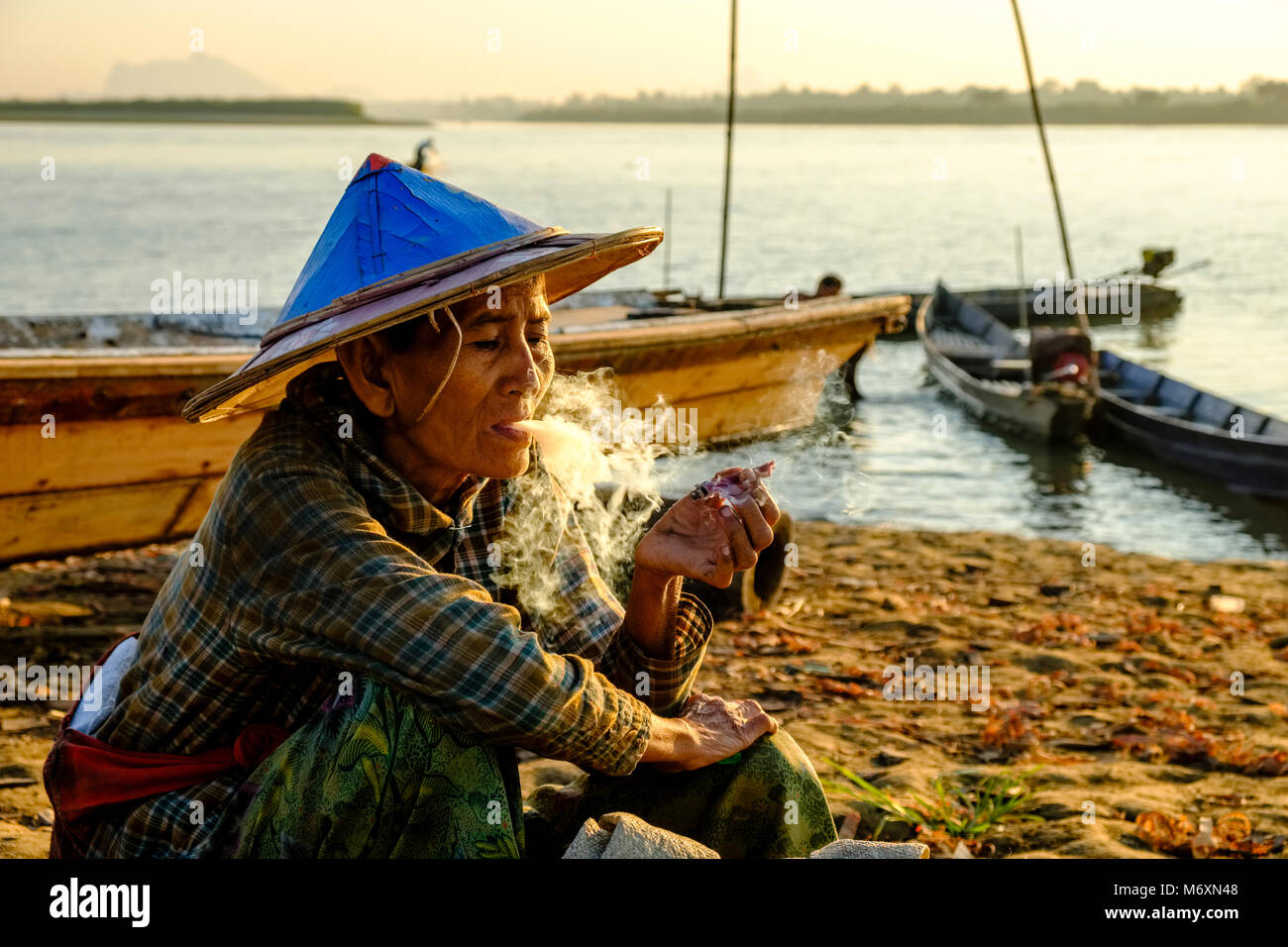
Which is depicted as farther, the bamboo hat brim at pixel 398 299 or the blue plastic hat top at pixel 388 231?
the blue plastic hat top at pixel 388 231

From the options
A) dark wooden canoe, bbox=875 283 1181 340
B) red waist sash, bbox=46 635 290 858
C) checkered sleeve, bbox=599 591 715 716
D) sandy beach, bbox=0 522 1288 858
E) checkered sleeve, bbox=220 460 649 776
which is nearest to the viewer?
checkered sleeve, bbox=220 460 649 776

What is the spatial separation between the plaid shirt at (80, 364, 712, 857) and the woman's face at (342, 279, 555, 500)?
80 mm

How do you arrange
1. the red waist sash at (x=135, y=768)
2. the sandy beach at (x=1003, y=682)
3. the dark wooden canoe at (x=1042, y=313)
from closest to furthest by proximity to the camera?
the red waist sash at (x=135, y=768)
the sandy beach at (x=1003, y=682)
the dark wooden canoe at (x=1042, y=313)

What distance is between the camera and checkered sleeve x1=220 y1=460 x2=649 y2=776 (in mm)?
1888

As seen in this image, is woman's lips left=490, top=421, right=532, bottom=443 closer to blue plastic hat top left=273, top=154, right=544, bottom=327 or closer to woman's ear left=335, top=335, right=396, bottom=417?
woman's ear left=335, top=335, right=396, bottom=417

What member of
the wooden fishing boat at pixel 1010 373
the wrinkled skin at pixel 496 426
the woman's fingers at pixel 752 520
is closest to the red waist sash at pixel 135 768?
the wrinkled skin at pixel 496 426

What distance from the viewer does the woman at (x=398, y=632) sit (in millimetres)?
1916

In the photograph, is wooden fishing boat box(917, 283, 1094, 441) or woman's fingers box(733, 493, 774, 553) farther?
wooden fishing boat box(917, 283, 1094, 441)

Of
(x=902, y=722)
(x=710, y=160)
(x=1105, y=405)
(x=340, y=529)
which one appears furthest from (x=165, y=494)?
(x=710, y=160)

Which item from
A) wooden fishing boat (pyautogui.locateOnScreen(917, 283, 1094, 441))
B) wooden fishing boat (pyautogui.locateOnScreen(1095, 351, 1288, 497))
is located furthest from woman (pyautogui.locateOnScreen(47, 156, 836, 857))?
wooden fishing boat (pyautogui.locateOnScreen(917, 283, 1094, 441))

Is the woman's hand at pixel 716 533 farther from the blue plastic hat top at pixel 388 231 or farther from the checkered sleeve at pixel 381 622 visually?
the blue plastic hat top at pixel 388 231

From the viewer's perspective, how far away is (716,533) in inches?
84.0

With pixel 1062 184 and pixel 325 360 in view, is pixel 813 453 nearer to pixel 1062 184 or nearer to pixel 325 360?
pixel 325 360

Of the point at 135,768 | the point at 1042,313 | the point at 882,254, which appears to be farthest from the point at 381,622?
the point at 882,254
